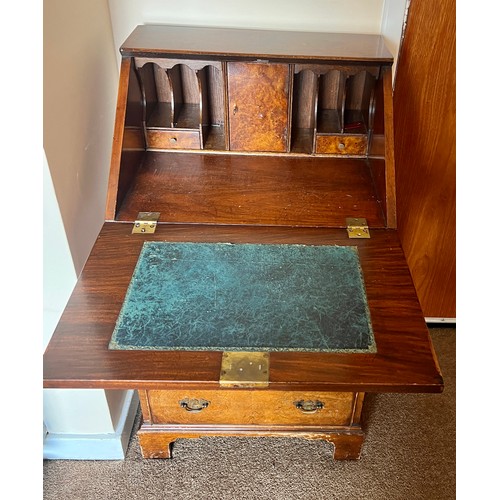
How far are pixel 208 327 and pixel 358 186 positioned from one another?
0.65 m

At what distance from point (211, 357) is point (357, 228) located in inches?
21.2

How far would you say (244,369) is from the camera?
98 cm

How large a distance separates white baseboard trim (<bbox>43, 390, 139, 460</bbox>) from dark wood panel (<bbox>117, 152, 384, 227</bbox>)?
85 centimetres

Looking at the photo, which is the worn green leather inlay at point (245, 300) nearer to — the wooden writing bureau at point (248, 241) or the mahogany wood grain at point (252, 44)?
the wooden writing bureau at point (248, 241)

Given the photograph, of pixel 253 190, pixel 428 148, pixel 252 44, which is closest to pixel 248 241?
pixel 253 190

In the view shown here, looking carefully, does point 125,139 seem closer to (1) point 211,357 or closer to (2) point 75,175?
(2) point 75,175

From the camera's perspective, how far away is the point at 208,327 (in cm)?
106

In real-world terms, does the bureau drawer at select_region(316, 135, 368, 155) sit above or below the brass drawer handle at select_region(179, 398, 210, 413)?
above

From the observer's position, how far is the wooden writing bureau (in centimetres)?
100

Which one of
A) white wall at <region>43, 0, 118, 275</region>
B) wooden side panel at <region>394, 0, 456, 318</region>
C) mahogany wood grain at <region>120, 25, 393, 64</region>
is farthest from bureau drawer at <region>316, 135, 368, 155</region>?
white wall at <region>43, 0, 118, 275</region>

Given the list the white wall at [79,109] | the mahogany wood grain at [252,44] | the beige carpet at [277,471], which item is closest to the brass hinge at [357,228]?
the mahogany wood grain at [252,44]

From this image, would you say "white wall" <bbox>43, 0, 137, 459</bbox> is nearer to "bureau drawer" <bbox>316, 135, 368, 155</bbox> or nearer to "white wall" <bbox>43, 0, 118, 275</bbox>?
"white wall" <bbox>43, 0, 118, 275</bbox>

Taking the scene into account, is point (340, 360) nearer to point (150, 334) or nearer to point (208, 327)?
point (208, 327)
